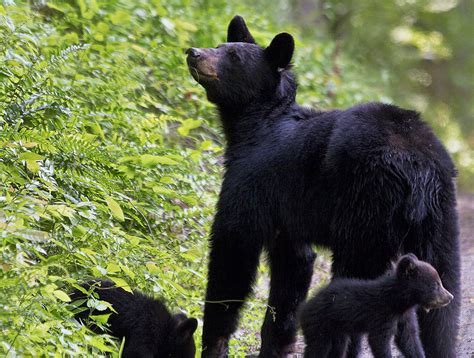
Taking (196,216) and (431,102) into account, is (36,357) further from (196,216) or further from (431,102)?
(431,102)

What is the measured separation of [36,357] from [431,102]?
15.5 metres

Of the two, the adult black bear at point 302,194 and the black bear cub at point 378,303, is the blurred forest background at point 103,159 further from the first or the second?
the black bear cub at point 378,303

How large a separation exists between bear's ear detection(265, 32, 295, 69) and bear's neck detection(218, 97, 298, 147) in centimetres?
27

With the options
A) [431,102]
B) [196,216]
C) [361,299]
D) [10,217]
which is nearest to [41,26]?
[196,216]

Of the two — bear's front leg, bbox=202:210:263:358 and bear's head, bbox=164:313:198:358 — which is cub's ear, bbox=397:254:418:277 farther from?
Result: bear's head, bbox=164:313:198:358

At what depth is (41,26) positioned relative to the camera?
8258mm

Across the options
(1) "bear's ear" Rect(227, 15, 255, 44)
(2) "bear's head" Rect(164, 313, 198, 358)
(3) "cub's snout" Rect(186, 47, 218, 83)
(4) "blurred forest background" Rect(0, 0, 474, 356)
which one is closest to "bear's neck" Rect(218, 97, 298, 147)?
(3) "cub's snout" Rect(186, 47, 218, 83)

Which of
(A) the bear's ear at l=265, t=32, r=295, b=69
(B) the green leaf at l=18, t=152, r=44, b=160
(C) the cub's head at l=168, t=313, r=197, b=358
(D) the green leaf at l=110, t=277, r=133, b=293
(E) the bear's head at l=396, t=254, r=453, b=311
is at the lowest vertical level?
(C) the cub's head at l=168, t=313, r=197, b=358

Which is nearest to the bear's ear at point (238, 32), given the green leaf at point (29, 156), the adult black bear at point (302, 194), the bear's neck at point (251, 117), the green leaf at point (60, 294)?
the adult black bear at point (302, 194)

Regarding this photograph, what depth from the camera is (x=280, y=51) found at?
6.25 meters

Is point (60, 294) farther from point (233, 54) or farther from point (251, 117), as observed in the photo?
point (233, 54)

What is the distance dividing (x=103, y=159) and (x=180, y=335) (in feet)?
4.69

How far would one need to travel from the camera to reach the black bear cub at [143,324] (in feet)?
16.7

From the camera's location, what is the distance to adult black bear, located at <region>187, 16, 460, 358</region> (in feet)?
16.2
